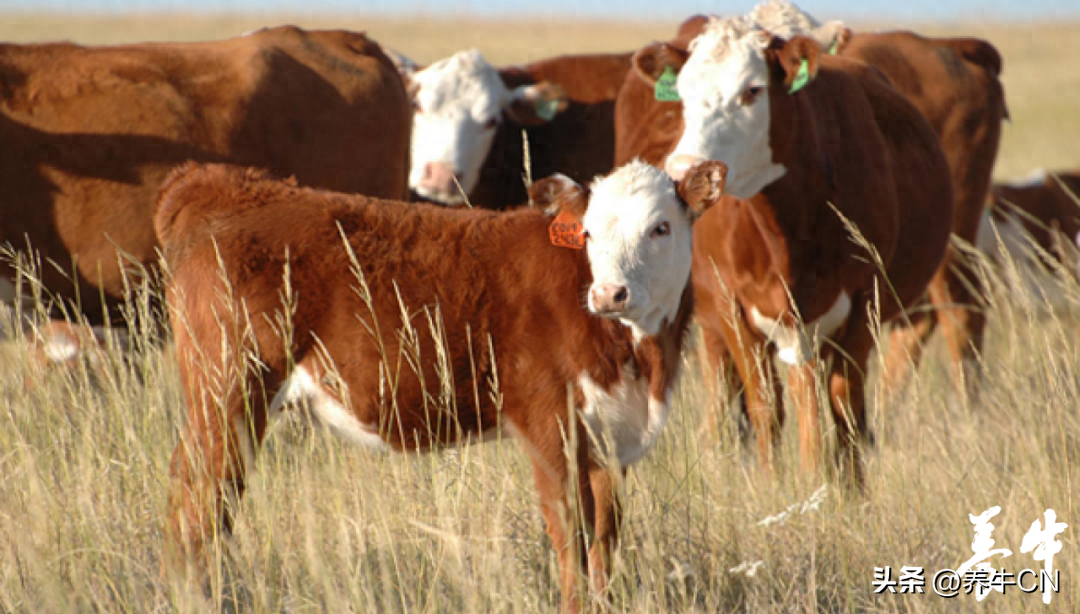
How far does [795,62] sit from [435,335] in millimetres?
2171

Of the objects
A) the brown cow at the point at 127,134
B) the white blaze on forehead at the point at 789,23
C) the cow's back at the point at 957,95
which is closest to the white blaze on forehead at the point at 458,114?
the brown cow at the point at 127,134

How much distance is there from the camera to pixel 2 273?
502 centimetres

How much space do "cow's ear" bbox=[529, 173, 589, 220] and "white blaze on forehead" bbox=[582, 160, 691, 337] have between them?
34mm

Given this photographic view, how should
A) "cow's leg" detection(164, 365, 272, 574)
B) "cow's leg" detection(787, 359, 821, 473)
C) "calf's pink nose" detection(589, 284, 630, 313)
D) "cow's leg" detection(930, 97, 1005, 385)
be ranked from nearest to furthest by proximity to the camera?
"calf's pink nose" detection(589, 284, 630, 313)
"cow's leg" detection(164, 365, 272, 574)
"cow's leg" detection(787, 359, 821, 473)
"cow's leg" detection(930, 97, 1005, 385)

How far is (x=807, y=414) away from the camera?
4.86m

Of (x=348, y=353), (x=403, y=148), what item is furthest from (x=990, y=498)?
(x=403, y=148)

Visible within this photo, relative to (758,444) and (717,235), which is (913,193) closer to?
(717,235)

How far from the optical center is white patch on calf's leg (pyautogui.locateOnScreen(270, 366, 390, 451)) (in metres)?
3.25

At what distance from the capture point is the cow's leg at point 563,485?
10.4ft

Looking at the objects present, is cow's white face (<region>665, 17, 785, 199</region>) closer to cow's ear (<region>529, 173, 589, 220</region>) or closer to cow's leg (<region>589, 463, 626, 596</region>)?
cow's ear (<region>529, 173, 589, 220</region>)

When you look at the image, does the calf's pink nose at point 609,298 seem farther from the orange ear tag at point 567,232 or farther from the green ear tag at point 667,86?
the green ear tag at point 667,86

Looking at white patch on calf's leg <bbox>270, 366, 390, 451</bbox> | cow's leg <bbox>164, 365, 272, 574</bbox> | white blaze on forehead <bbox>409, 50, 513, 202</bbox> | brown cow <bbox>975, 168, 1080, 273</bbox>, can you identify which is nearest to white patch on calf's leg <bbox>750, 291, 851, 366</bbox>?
white patch on calf's leg <bbox>270, 366, 390, 451</bbox>

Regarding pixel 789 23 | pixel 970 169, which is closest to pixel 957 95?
pixel 970 169

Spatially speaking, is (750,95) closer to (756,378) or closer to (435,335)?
(756,378)
